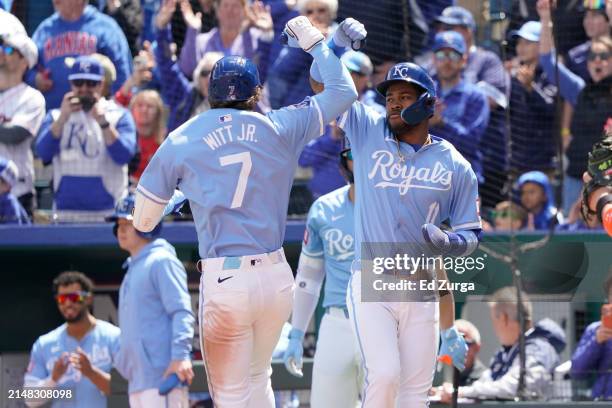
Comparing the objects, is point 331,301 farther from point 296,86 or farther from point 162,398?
point 296,86

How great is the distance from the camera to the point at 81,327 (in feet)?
29.7

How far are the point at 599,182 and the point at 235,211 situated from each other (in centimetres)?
164

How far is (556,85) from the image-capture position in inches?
393

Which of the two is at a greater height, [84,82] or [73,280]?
[84,82]

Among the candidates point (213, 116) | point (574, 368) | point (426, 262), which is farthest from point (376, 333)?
point (574, 368)

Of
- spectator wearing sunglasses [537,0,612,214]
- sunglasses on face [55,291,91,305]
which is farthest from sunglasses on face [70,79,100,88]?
spectator wearing sunglasses [537,0,612,214]

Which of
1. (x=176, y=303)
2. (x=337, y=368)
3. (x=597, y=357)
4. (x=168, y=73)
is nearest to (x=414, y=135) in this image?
(x=337, y=368)

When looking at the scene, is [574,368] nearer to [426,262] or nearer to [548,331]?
[548,331]

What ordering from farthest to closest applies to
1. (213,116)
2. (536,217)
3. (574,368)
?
(536,217), (574,368), (213,116)

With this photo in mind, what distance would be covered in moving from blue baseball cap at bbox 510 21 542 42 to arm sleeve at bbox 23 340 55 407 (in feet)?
14.6

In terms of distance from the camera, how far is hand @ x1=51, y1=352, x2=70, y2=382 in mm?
8820

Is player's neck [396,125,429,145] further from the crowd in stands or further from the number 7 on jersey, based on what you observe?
the crowd in stands

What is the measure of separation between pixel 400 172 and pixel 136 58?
4.65m

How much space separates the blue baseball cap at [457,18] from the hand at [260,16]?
4.62ft
